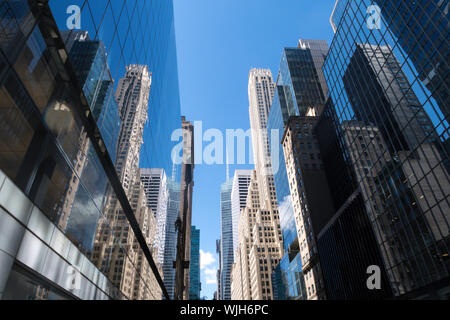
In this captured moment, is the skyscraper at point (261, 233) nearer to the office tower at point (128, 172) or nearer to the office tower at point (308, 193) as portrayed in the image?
the office tower at point (308, 193)

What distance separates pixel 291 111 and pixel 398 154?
230ft

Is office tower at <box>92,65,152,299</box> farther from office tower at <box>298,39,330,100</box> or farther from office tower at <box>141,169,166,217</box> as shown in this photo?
office tower at <box>298,39,330,100</box>

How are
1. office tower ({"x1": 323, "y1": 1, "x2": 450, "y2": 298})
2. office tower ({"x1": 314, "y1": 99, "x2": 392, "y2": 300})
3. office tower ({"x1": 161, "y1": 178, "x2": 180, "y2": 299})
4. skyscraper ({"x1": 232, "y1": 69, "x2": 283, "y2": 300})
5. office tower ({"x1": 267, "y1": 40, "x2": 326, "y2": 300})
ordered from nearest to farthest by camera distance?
office tower ({"x1": 323, "y1": 1, "x2": 450, "y2": 298}) → office tower ({"x1": 314, "y1": 99, "x2": 392, "y2": 300}) → office tower ({"x1": 161, "y1": 178, "x2": 180, "y2": 299}) → office tower ({"x1": 267, "y1": 40, "x2": 326, "y2": 300}) → skyscraper ({"x1": 232, "y1": 69, "x2": 283, "y2": 300})

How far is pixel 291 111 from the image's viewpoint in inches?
4040

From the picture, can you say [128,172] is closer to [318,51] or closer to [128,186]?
[128,186]

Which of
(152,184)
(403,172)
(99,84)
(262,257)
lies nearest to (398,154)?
(403,172)

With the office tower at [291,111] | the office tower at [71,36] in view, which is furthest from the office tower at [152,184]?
the office tower at [291,111]

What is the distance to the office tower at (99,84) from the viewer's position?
12.2 m

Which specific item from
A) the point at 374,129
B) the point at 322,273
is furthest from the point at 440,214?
the point at 322,273

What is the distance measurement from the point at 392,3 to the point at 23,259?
41309mm

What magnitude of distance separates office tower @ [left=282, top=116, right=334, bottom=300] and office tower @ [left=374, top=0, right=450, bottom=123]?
4745 cm

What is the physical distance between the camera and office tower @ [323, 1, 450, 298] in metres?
28.6

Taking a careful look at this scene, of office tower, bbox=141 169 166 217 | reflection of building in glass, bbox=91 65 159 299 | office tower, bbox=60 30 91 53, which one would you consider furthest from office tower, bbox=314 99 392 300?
office tower, bbox=60 30 91 53

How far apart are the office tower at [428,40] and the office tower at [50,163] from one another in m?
27.5
